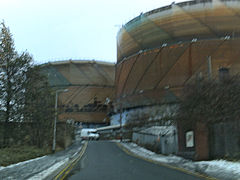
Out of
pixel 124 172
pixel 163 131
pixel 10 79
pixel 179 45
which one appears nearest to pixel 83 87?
pixel 179 45

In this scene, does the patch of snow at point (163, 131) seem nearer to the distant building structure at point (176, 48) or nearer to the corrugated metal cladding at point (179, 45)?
the distant building structure at point (176, 48)

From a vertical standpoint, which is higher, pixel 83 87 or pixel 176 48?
pixel 176 48

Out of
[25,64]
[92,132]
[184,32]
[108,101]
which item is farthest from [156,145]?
[108,101]

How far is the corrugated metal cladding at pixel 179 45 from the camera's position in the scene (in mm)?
62062

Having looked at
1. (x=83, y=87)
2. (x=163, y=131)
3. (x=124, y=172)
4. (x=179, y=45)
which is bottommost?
(x=124, y=172)

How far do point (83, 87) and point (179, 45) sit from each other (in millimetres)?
49563

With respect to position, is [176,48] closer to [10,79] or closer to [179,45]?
[179,45]

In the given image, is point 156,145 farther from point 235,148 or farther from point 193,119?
point 235,148

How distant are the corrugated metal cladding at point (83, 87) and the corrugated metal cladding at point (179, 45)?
3407 cm

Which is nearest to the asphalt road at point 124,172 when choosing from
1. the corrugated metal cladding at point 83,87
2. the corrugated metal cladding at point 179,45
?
the corrugated metal cladding at point 179,45

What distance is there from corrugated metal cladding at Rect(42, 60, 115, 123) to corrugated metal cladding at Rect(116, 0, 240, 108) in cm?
3407

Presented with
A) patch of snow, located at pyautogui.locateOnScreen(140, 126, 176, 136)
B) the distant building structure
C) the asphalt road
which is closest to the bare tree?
the asphalt road

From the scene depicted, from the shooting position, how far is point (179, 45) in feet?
215

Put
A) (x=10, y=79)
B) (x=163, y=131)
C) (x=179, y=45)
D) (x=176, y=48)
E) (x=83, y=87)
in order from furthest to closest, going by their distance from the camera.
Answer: (x=83, y=87) < (x=176, y=48) < (x=179, y=45) < (x=163, y=131) < (x=10, y=79)
